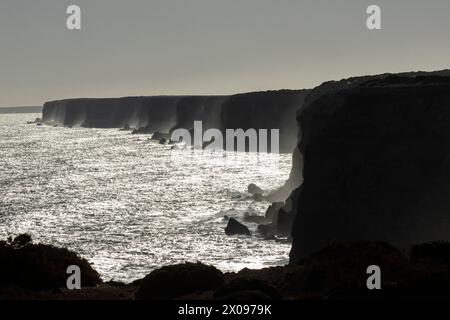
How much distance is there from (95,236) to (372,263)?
38.6 m

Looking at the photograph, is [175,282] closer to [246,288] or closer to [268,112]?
[246,288]

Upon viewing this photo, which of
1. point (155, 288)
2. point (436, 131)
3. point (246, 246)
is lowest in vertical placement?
point (246, 246)

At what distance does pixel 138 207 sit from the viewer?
241 feet

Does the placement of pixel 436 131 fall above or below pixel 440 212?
above

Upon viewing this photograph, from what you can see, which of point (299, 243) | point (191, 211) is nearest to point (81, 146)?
point (191, 211)

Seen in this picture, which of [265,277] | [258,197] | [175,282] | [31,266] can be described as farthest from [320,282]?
[258,197]

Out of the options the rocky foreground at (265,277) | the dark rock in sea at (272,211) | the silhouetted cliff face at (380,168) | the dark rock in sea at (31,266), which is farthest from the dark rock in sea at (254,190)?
the dark rock in sea at (31,266)

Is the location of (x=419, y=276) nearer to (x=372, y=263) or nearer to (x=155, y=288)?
(x=372, y=263)

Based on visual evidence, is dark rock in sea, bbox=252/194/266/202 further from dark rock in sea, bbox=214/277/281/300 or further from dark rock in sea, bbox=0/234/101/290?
dark rock in sea, bbox=214/277/281/300

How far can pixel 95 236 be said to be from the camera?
184 feet

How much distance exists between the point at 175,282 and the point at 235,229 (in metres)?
35.3

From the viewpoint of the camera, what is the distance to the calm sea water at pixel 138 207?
48219mm

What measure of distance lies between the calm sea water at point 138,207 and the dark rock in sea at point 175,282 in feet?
63.1
